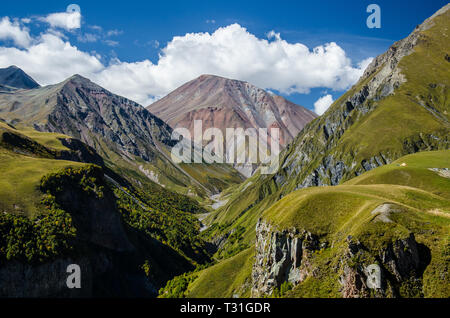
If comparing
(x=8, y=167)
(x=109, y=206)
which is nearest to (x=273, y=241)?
(x=109, y=206)

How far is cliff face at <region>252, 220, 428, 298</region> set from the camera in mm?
57938

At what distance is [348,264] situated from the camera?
6131 cm

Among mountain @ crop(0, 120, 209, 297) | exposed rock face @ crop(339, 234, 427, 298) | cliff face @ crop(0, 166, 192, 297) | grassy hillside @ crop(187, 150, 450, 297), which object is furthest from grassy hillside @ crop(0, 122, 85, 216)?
exposed rock face @ crop(339, 234, 427, 298)

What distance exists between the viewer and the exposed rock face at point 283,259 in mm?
75438

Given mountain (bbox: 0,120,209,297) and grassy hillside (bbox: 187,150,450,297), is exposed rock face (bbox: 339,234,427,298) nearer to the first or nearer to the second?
grassy hillside (bbox: 187,150,450,297)

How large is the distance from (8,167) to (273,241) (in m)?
116

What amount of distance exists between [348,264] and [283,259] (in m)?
23.3

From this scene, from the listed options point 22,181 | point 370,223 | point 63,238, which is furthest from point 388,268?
point 22,181

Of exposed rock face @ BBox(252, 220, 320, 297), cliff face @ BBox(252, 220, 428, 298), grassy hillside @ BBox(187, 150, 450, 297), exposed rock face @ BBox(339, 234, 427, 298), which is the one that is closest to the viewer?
grassy hillside @ BBox(187, 150, 450, 297)

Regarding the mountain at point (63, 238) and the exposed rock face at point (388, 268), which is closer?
the exposed rock face at point (388, 268)

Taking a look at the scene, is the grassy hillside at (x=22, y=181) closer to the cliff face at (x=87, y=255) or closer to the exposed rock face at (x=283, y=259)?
the cliff face at (x=87, y=255)

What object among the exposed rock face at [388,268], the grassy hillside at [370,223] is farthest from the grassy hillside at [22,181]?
the exposed rock face at [388,268]

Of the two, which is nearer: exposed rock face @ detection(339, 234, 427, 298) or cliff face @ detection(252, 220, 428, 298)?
exposed rock face @ detection(339, 234, 427, 298)

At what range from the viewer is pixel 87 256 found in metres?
117
